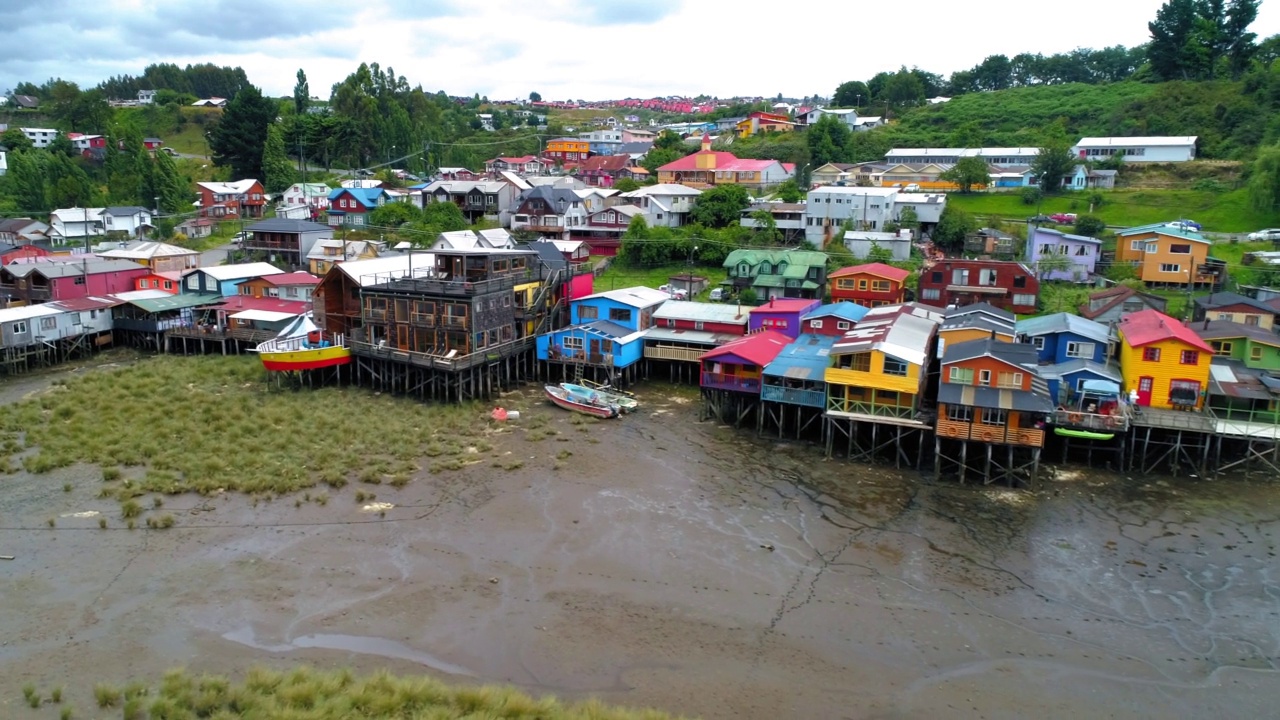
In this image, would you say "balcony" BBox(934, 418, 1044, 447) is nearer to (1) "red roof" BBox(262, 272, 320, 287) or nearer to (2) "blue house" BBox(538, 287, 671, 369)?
(2) "blue house" BBox(538, 287, 671, 369)

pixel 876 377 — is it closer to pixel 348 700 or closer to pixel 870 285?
pixel 870 285

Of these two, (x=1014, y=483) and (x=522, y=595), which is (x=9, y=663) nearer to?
(x=522, y=595)

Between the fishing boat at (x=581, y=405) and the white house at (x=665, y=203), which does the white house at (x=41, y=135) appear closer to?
the white house at (x=665, y=203)

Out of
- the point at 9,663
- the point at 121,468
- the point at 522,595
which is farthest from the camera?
the point at 121,468

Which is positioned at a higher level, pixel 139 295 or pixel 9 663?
pixel 139 295

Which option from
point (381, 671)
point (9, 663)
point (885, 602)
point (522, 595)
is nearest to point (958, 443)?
point (885, 602)

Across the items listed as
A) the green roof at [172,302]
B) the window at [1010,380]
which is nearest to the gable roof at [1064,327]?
the window at [1010,380]
